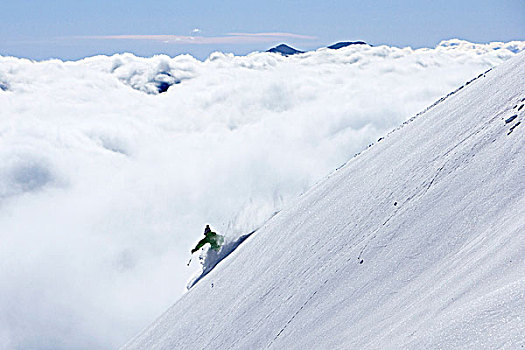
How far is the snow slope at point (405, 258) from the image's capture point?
6.57 m

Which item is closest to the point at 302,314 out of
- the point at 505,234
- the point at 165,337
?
the point at 505,234

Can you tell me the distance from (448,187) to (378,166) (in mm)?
4976

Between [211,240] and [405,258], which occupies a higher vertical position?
[405,258]

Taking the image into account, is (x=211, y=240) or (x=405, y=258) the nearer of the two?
(x=405, y=258)

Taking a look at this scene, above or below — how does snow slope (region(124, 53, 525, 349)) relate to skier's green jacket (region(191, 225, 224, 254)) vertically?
above

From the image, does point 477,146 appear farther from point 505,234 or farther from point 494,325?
point 494,325

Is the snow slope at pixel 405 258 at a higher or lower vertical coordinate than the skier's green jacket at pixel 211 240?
higher

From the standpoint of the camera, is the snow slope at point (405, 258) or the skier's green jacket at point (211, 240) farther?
the skier's green jacket at point (211, 240)

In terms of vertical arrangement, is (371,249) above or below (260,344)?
above

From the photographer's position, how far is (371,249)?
35.1 ft

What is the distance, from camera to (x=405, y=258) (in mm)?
9391

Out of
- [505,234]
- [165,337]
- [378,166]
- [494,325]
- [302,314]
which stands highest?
[494,325]

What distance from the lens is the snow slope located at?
657 cm

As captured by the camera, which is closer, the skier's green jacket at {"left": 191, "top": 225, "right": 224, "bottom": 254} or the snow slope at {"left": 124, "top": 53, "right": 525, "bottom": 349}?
the snow slope at {"left": 124, "top": 53, "right": 525, "bottom": 349}
